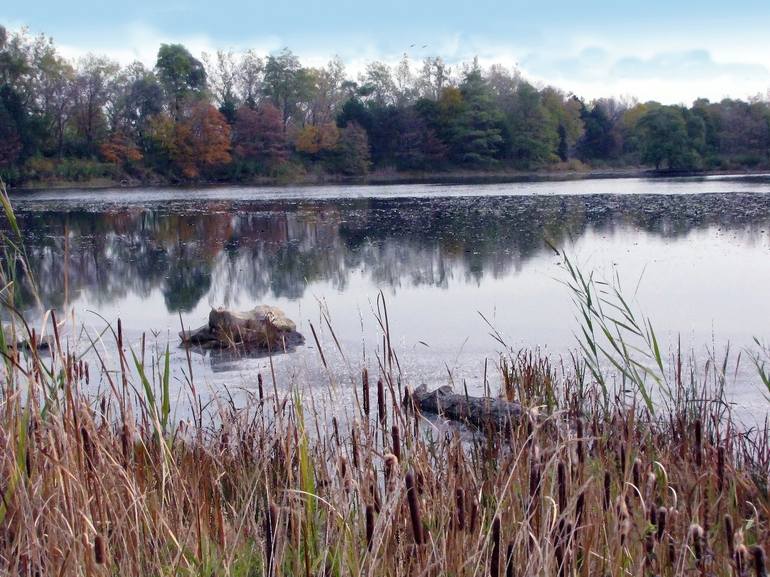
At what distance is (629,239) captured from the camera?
50.8ft

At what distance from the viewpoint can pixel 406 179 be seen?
55531 mm

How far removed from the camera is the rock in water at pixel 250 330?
290 inches

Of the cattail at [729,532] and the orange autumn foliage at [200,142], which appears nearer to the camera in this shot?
the cattail at [729,532]

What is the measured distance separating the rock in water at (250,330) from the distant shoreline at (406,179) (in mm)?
39563

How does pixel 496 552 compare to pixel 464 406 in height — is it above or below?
above

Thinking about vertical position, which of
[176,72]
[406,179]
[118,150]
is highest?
[176,72]

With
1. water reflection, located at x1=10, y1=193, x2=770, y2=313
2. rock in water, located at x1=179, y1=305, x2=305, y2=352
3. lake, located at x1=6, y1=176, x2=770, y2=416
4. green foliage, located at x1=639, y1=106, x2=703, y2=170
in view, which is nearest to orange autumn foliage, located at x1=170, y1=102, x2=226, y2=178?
green foliage, located at x1=639, y1=106, x2=703, y2=170

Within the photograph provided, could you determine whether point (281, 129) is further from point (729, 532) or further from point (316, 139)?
point (729, 532)

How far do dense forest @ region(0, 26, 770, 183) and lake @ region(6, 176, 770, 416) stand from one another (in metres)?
31.5

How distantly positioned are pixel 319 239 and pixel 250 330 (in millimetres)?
9789

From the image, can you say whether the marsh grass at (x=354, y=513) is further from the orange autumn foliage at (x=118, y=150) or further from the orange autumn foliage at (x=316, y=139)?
the orange autumn foliage at (x=316, y=139)

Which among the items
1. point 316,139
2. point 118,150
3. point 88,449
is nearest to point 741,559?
point 88,449

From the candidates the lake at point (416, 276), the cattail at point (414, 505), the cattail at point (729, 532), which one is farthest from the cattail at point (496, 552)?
the lake at point (416, 276)

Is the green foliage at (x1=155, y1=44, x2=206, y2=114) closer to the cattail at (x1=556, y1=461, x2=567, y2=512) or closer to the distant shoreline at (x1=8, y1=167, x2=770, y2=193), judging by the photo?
the distant shoreline at (x1=8, y1=167, x2=770, y2=193)
